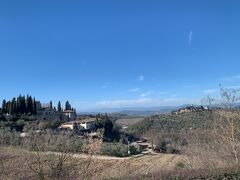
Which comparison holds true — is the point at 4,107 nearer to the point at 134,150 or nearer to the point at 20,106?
the point at 20,106

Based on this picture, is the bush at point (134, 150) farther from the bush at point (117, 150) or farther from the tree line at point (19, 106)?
the tree line at point (19, 106)

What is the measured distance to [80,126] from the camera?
193 feet

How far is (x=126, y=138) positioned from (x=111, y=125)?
6104 mm

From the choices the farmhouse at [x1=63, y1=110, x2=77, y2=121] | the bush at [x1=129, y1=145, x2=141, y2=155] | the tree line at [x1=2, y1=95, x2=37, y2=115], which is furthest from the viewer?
the farmhouse at [x1=63, y1=110, x2=77, y2=121]

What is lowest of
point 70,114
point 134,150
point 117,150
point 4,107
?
point 134,150

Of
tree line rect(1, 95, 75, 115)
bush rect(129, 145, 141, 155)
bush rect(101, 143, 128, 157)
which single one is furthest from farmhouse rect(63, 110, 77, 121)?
bush rect(101, 143, 128, 157)

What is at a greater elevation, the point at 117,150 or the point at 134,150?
the point at 117,150

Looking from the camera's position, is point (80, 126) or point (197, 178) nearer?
point (197, 178)

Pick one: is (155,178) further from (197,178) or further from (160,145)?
(160,145)

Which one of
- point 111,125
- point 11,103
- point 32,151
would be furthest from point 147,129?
point 32,151

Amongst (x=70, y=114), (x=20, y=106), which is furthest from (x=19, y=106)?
(x=70, y=114)

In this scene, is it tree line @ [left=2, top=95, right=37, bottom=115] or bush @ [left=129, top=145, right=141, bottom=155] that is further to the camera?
tree line @ [left=2, top=95, right=37, bottom=115]

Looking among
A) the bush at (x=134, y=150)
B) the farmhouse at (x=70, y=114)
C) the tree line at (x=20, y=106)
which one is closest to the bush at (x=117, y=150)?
the bush at (x=134, y=150)

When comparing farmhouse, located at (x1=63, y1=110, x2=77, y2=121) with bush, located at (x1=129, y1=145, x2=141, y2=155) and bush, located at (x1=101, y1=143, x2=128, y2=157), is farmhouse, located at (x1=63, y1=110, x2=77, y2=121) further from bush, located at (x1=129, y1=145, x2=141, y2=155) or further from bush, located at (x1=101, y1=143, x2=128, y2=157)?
bush, located at (x1=101, y1=143, x2=128, y2=157)
